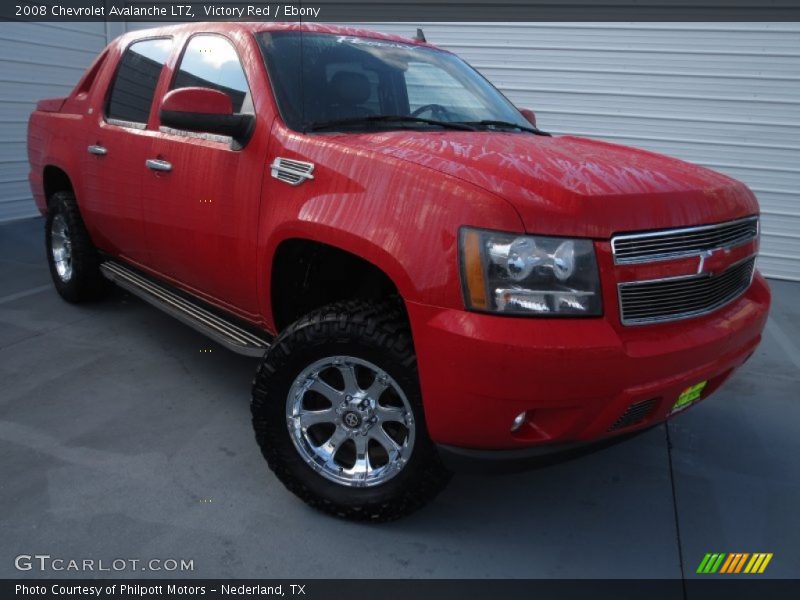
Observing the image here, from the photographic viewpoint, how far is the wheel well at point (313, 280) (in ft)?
9.00

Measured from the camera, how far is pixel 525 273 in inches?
81.7

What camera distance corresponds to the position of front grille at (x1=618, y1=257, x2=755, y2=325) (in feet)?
7.01

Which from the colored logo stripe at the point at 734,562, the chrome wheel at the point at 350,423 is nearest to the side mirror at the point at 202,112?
the chrome wheel at the point at 350,423

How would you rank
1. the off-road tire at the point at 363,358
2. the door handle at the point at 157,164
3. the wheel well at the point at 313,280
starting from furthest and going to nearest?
the door handle at the point at 157,164
the wheel well at the point at 313,280
the off-road tire at the point at 363,358

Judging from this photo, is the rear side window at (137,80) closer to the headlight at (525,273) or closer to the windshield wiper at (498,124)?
the windshield wiper at (498,124)

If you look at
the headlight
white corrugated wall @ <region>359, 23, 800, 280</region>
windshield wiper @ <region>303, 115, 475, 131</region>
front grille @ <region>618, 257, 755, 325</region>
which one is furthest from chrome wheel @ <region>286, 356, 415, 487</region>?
white corrugated wall @ <region>359, 23, 800, 280</region>

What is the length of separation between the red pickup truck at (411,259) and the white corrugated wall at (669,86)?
421cm

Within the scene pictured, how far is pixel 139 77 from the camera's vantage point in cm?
393

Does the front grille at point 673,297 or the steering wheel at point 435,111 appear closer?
the front grille at point 673,297

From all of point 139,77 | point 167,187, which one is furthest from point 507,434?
point 139,77

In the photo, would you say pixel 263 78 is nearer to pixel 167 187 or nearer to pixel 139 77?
pixel 167 187

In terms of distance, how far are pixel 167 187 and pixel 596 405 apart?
7.63 ft

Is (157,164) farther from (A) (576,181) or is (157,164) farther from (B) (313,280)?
(A) (576,181)

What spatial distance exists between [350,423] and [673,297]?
1232mm
